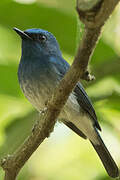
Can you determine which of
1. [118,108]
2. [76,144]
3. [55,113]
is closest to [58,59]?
[118,108]

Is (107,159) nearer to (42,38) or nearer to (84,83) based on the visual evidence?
(84,83)

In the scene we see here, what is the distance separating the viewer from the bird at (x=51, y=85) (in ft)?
12.9

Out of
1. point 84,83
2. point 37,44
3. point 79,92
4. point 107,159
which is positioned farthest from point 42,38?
point 107,159

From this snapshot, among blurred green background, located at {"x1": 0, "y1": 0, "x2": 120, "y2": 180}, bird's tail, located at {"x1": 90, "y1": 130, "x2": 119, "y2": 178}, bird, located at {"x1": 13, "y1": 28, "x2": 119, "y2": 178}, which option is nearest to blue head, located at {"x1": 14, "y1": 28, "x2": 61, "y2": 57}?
bird, located at {"x1": 13, "y1": 28, "x2": 119, "y2": 178}

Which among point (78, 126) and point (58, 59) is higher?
point (58, 59)

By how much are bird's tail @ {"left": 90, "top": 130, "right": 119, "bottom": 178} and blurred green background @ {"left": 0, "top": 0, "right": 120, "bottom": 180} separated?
2.8 inches

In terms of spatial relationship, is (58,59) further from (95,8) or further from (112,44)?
(95,8)

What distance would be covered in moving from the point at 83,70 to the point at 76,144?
9.29 feet

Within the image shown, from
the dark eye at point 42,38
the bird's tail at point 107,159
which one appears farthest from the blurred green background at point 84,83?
the dark eye at point 42,38

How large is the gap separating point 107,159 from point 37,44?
53.5 inches

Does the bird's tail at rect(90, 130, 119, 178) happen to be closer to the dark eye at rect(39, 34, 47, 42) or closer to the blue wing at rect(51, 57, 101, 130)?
the blue wing at rect(51, 57, 101, 130)

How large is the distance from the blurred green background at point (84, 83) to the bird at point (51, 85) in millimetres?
93

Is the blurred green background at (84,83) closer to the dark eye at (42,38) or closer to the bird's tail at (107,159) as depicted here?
the bird's tail at (107,159)

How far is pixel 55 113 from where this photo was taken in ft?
7.94
